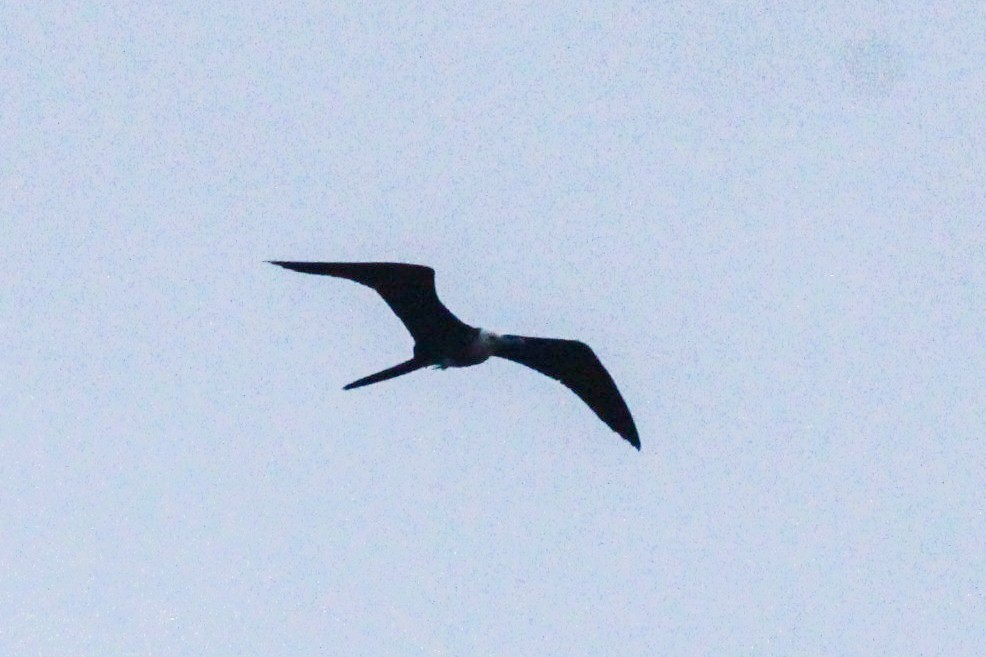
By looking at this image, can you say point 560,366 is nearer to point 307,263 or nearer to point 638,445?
point 638,445

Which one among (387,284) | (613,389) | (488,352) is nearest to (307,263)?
(387,284)

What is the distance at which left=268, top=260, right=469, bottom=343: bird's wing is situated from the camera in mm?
13203

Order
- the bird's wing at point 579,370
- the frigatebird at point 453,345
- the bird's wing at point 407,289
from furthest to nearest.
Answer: the bird's wing at point 579,370 < the frigatebird at point 453,345 < the bird's wing at point 407,289

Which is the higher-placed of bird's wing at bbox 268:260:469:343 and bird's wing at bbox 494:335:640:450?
bird's wing at bbox 268:260:469:343

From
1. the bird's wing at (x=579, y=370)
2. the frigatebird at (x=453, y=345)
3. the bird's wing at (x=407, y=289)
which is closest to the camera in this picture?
the bird's wing at (x=407, y=289)

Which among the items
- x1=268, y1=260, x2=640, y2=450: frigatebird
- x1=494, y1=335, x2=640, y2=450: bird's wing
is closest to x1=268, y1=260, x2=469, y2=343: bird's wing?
x1=268, y1=260, x2=640, y2=450: frigatebird

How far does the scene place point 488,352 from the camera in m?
14.4

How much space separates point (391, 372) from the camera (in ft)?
45.0

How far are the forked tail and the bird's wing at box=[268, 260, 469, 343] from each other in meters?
0.26

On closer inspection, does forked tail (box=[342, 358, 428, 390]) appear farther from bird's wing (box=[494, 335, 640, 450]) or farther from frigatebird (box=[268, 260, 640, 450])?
bird's wing (box=[494, 335, 640, 450])

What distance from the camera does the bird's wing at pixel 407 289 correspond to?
1320cm

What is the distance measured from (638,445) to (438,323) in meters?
2.52

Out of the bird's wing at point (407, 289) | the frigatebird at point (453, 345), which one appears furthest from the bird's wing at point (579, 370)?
the bird's wing at point (407, 289)

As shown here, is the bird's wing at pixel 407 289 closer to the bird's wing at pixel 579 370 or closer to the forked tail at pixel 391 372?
the forked tail at pixel 391 372
